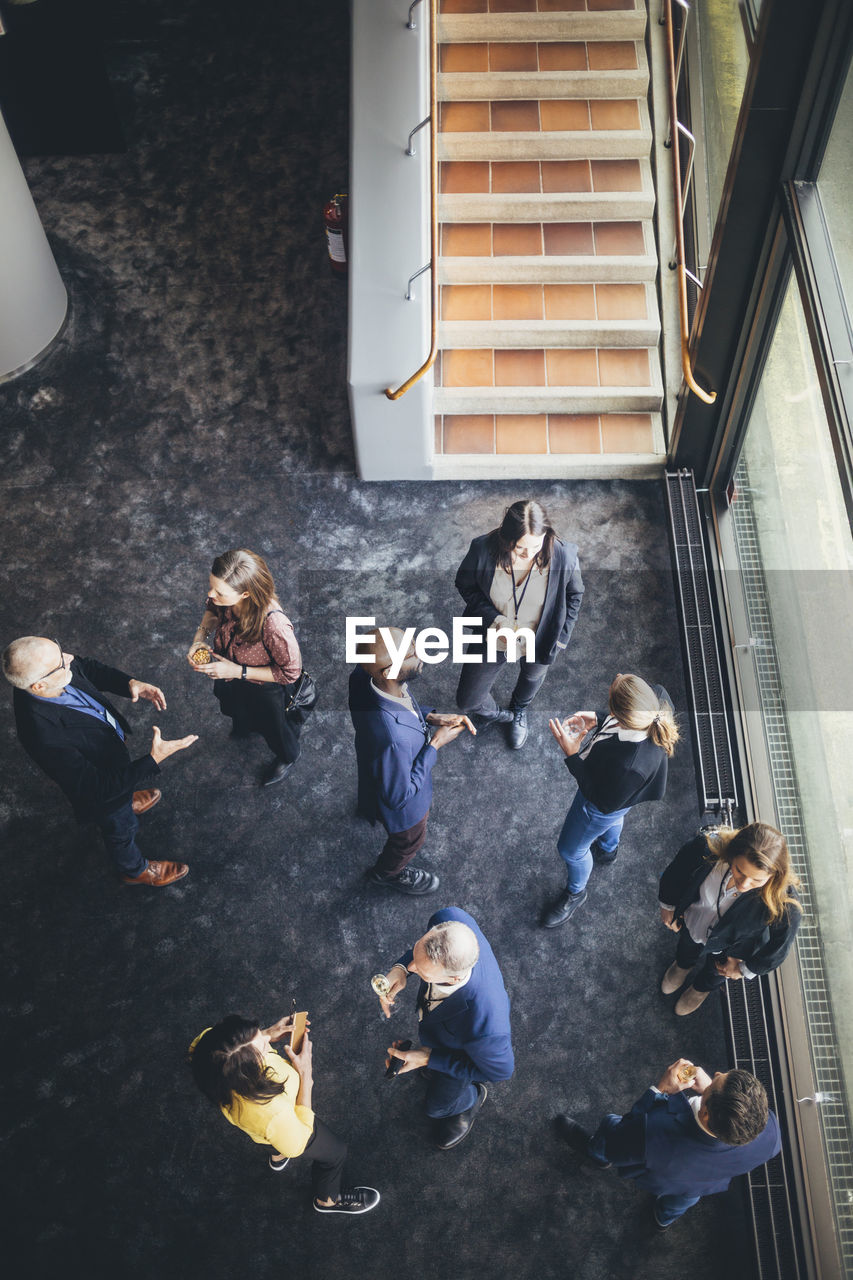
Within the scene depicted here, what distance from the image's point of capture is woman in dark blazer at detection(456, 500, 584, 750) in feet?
13.9

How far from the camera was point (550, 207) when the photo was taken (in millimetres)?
6211

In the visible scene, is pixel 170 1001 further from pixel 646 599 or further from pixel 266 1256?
pixel 646 599

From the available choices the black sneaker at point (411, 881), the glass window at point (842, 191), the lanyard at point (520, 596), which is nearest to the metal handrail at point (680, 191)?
the glass window at point (842, 191)

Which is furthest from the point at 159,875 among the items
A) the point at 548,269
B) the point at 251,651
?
the point at 548,269

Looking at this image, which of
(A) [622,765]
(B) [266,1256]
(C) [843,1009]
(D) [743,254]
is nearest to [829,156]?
(D) [743,254]

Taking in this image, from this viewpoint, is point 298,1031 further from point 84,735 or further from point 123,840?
point 84,735

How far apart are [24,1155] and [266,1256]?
3.73 ft

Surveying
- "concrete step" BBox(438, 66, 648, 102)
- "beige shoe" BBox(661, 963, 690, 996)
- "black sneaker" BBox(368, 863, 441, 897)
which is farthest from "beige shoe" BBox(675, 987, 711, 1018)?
"concrete step" BBox(438, 66, 648, 102)

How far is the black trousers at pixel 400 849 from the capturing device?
4531mm

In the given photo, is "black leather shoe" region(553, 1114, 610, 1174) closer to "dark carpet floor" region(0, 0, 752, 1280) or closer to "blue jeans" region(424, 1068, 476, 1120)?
"dark carpet floor" region(0, 0, 752, 1280)

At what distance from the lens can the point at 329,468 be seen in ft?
20.4

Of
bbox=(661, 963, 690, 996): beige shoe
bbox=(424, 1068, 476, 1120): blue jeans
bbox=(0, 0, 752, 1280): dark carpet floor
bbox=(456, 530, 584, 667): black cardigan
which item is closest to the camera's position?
bbox=(424, 1068, 476, 1120): blue jeans

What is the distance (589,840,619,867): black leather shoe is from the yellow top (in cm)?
193

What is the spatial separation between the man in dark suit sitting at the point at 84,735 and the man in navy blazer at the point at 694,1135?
7.73ft
